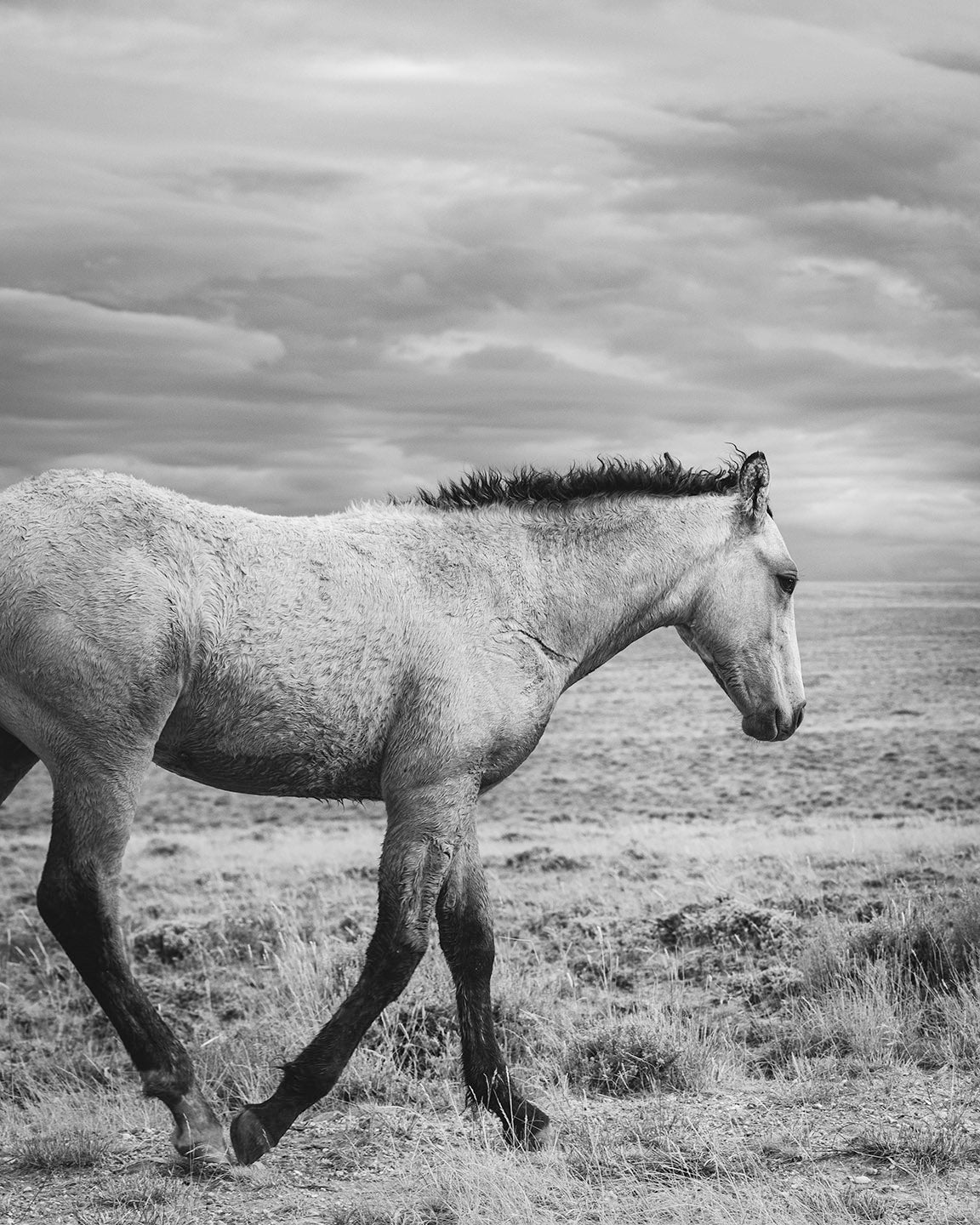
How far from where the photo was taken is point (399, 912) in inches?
186

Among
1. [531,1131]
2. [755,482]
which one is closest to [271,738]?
[531,1131]

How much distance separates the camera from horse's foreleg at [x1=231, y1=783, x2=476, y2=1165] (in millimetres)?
4672

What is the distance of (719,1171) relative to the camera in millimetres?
4805

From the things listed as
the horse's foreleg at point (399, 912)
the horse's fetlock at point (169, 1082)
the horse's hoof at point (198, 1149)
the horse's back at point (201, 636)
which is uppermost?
the horse's back at point (201, 636)

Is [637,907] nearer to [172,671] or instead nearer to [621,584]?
[621,584]

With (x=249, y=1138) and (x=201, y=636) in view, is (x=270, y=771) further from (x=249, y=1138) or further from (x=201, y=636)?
(x=249, y=1138)

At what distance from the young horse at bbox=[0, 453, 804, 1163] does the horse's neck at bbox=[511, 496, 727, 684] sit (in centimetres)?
1

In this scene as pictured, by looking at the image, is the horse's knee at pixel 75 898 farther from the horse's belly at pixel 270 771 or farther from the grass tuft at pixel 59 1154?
the grass tuft at pixel 59 1154

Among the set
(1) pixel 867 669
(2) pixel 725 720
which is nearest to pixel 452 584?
(2) pixel 725 720

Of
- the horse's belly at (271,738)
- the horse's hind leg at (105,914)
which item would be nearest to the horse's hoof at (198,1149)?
the horse's hind leg at (105,914)

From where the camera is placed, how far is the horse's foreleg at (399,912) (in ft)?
15.3

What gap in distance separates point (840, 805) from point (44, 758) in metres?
17.6

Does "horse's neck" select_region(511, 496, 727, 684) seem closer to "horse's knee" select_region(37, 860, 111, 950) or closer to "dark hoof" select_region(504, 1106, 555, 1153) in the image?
"dark hoof" select_region(504, 1106, 555, 1153)

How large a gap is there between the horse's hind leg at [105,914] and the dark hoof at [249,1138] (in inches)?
5.8
